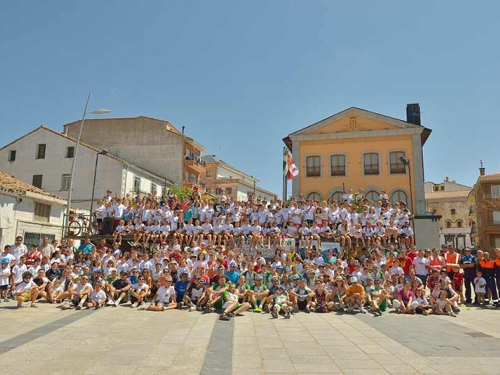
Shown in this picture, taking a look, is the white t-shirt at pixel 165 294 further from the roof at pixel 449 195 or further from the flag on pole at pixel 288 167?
the roof at pixel 449 195

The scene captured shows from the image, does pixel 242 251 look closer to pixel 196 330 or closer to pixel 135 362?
pixel 196 330

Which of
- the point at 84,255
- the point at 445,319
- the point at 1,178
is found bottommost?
the point at 445,319

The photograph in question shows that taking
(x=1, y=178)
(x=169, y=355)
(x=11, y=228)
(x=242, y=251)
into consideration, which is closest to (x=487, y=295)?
(x=242, y=251)

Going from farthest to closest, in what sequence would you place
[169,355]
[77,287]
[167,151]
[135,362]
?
[167,151] < [77,287] < [169,355] < [135,362]

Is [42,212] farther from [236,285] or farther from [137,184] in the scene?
[236,285]

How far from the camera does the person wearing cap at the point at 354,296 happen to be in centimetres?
1168

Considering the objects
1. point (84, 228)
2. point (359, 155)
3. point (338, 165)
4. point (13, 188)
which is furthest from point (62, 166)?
point (359, 155)

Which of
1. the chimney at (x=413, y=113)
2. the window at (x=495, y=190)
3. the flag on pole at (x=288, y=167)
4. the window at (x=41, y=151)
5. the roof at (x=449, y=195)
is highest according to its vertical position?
the chimney at (x=413, y=113)

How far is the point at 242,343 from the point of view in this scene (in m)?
7.57

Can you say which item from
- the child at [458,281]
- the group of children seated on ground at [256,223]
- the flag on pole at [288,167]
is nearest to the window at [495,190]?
the flag on pole at [288,167]

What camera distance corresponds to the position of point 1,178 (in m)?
24.6

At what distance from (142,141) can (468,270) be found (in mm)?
36569

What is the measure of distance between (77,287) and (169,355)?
6.93m

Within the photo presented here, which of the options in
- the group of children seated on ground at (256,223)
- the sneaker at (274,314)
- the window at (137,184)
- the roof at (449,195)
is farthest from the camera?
the roof at (449,195)
